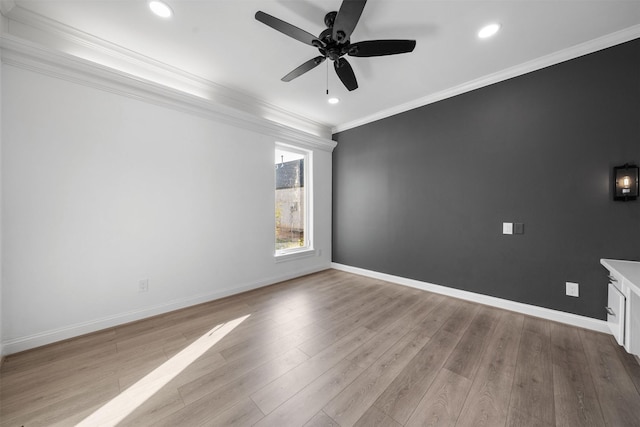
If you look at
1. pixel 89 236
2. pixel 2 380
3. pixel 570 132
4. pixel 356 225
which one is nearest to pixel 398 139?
pixel 356 225

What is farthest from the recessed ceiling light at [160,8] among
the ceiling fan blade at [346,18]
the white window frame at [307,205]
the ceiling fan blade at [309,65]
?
the white window frame at [307,205]

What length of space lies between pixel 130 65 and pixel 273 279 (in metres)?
3.23

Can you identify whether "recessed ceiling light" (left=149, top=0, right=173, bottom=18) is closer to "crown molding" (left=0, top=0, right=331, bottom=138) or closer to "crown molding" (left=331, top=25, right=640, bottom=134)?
"crown molding" (left=0, top=0, right=331, bottom=138)

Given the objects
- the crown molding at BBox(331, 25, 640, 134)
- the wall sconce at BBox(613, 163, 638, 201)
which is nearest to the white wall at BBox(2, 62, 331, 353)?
the crown molding at BBox(331, 25, 640, 134)

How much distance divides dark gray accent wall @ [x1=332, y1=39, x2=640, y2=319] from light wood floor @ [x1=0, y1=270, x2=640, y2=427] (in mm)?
634

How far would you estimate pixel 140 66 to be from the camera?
8.39 ft

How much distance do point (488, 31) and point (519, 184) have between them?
1656mm

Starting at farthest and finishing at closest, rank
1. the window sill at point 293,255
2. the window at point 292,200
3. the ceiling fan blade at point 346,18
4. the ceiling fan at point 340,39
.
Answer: the window at point 292,200, the window sill at point 293,255, the ceiling fan at point 340,39, the ceiling fan blade at point 346,18

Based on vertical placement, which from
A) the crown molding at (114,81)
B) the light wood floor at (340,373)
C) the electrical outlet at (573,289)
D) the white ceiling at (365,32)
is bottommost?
the light wood floor at (340,373)

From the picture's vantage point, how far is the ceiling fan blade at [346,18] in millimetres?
1487

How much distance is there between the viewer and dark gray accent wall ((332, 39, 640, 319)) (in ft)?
A: 7.34

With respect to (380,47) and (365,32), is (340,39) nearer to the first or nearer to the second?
(380,47)

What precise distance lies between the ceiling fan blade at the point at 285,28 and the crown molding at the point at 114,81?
1542 millimetres

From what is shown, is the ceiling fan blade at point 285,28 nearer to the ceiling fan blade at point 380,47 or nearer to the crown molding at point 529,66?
the ceiling fan blade at point 380,47
